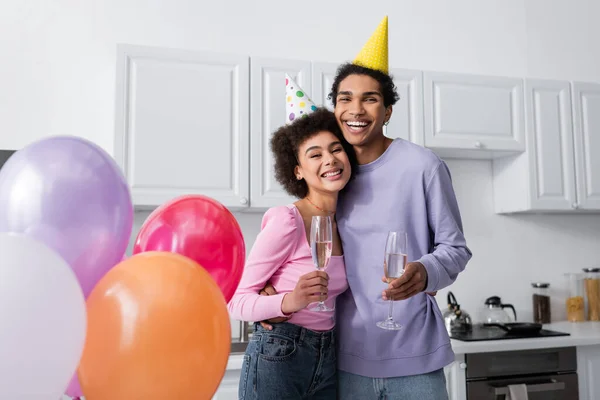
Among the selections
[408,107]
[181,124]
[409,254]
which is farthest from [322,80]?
[409,254]

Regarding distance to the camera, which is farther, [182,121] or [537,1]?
[537,1]

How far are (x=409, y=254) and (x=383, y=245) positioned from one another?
8 cm

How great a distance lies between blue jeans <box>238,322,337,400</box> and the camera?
4.37 ft

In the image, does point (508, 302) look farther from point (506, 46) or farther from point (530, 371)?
point (506, 46)

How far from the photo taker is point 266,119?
2.59 meters

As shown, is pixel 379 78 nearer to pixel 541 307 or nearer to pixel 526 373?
pixel 526 373

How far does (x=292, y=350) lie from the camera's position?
53.2 inches

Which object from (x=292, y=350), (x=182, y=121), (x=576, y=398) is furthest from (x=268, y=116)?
(x=576, y=398)

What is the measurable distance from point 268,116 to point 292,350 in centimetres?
146

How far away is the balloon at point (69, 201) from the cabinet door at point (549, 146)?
2.56 meters

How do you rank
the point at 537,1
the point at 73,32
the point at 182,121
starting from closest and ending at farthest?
the point at 182,121, the point at 73,32, the point at 537,1

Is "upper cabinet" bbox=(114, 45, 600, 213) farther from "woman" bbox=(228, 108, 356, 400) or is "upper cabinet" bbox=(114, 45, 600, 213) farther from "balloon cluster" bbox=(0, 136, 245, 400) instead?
"balloon cluster" bbox=(0, 136, 245, 400)

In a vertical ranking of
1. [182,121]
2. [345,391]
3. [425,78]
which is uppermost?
[425,78]

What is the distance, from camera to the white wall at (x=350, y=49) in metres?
2.72
